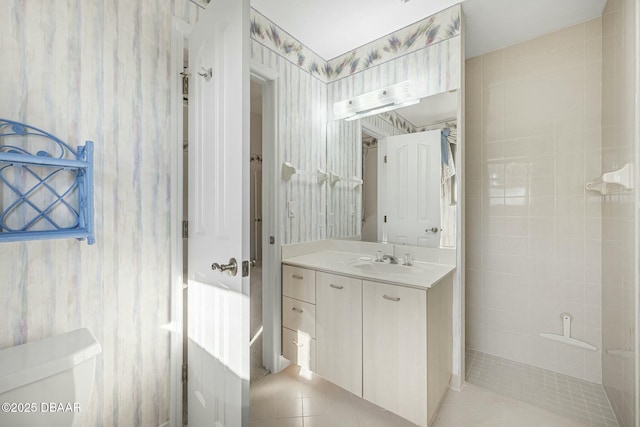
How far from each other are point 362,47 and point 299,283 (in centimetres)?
201

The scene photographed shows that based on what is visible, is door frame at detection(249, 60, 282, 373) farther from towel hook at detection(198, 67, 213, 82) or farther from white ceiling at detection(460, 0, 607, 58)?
white ceiling at detection(460, 0, 607, 58)

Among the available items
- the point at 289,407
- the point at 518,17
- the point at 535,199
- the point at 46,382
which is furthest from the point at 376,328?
the point at 518,17

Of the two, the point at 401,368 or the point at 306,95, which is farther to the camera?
the point at 306,95

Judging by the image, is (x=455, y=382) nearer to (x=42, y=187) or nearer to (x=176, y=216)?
(x=176, y=216)

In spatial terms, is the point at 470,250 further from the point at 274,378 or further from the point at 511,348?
the point at 274,378

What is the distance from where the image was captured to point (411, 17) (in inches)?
76.9

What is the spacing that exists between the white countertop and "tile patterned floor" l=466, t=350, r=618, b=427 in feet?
2.98

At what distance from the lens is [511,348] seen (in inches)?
86.0

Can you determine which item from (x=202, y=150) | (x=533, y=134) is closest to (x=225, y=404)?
(x=202, y=150)

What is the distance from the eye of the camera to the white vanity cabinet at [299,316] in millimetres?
1881

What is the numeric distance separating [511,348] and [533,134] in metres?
1.71

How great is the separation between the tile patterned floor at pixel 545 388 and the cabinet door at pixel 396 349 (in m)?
0.79

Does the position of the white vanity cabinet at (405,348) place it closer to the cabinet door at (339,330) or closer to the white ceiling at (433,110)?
the cabinet door at (339,330)

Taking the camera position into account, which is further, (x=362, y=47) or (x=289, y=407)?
(x=362, y=47)
